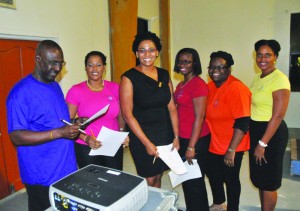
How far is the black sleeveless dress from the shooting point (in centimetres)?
162

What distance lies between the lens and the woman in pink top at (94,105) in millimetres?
1876

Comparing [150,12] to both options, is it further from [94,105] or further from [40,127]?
[40,127]

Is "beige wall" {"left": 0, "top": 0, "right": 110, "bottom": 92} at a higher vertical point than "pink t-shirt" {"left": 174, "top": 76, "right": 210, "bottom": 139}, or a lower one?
higher

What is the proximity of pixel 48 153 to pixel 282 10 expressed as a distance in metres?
5.44

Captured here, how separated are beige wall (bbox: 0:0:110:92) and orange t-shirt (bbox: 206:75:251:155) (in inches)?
86.5

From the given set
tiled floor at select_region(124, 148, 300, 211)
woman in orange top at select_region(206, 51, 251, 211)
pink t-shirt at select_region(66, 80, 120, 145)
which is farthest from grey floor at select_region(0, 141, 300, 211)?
pink t-shirt at select_region(66, 80, 120, 145)

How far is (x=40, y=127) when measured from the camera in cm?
129

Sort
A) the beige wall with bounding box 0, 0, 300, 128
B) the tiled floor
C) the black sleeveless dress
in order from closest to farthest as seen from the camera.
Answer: the black sleeveless dress, the tiled floor, the beige wall with bounding box 0, 0, 300, 128

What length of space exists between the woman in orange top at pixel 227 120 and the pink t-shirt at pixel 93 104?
73 centimetres

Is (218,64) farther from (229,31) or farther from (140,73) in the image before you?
(229,31)

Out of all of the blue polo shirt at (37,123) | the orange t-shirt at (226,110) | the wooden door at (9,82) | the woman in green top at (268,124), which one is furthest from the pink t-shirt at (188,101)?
the wooden door at (9,82)

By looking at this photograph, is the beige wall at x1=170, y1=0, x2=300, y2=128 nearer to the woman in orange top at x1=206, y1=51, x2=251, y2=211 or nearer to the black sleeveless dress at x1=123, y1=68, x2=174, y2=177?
the woman in orange top at x1=206, y1=51, x2=251, y2=211

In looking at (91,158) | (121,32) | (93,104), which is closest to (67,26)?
(121,32)

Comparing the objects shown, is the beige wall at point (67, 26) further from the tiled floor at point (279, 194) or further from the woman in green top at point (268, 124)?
the woman in green top at point (268, 124)
